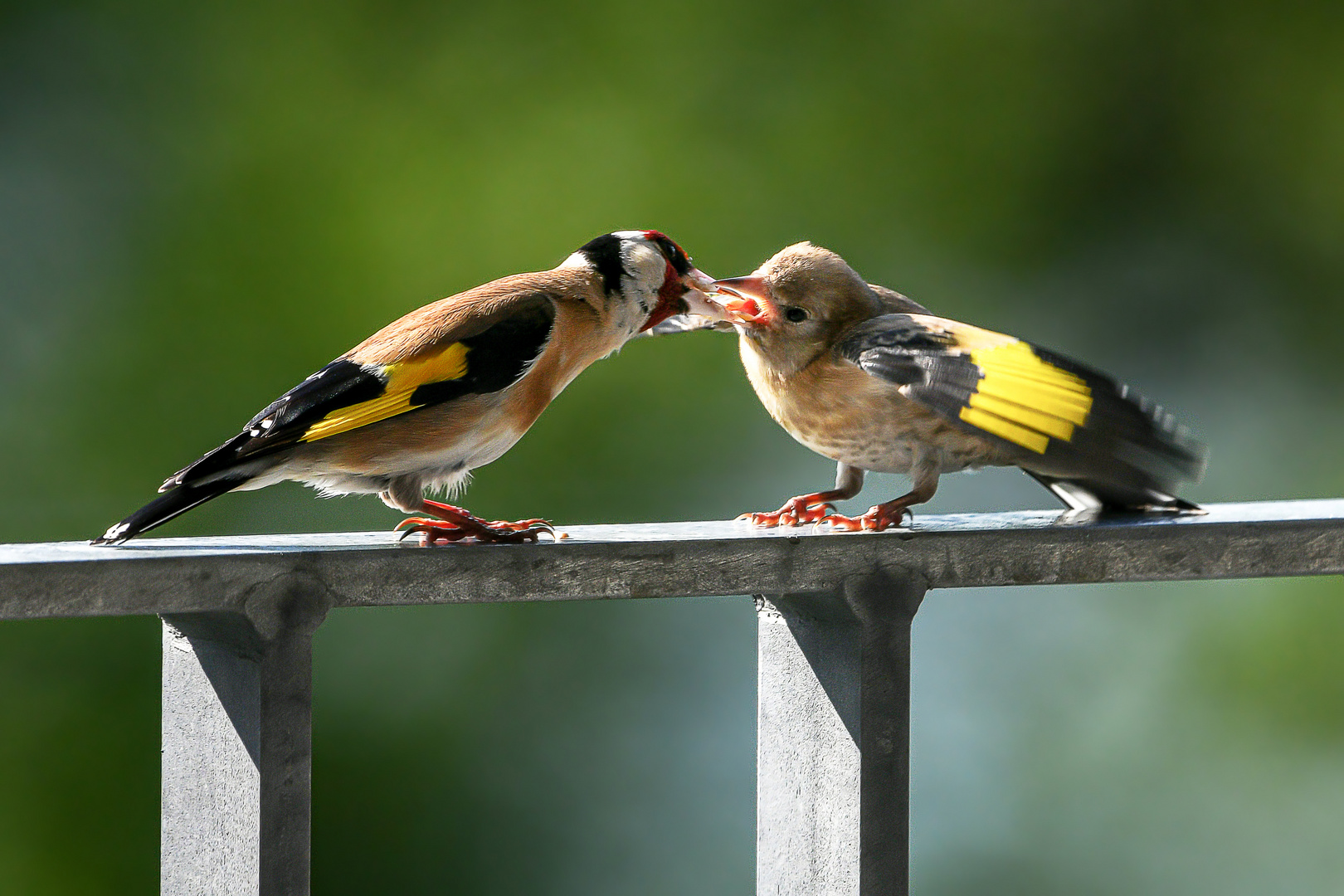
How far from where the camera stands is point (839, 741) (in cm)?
125

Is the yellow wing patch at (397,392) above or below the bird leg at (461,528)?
above

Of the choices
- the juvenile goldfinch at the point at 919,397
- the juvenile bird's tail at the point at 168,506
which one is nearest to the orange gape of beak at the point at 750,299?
the juvenile goldfinch at the point at 919,397

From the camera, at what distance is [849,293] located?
4.44ft

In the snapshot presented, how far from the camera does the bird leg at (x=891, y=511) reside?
4.29 feet

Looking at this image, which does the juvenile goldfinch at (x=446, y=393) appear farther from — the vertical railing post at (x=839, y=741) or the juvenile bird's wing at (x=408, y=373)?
the vertical railing post at (x=839, y=741)

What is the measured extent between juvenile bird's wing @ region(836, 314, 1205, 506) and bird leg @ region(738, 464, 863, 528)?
0.54 feet

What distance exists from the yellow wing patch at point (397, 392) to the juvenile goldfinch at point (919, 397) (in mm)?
248

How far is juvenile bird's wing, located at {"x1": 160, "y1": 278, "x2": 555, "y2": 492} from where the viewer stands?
1204 mm

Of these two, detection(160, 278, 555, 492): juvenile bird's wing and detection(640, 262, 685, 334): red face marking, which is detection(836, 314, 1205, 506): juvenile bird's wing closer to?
detection(640, 262, 685, 334): red face marking

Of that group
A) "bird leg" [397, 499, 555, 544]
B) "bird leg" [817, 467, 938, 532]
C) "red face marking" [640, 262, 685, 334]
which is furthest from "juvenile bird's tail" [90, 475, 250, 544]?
"bird leg" [817, 467, 938, 532]

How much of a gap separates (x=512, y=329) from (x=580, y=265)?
4.5 inches

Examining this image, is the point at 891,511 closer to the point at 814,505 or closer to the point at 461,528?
the point at 814,505

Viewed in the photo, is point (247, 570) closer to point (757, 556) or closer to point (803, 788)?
point (757, 556)

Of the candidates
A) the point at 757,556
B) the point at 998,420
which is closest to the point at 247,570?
the point at 757,556
